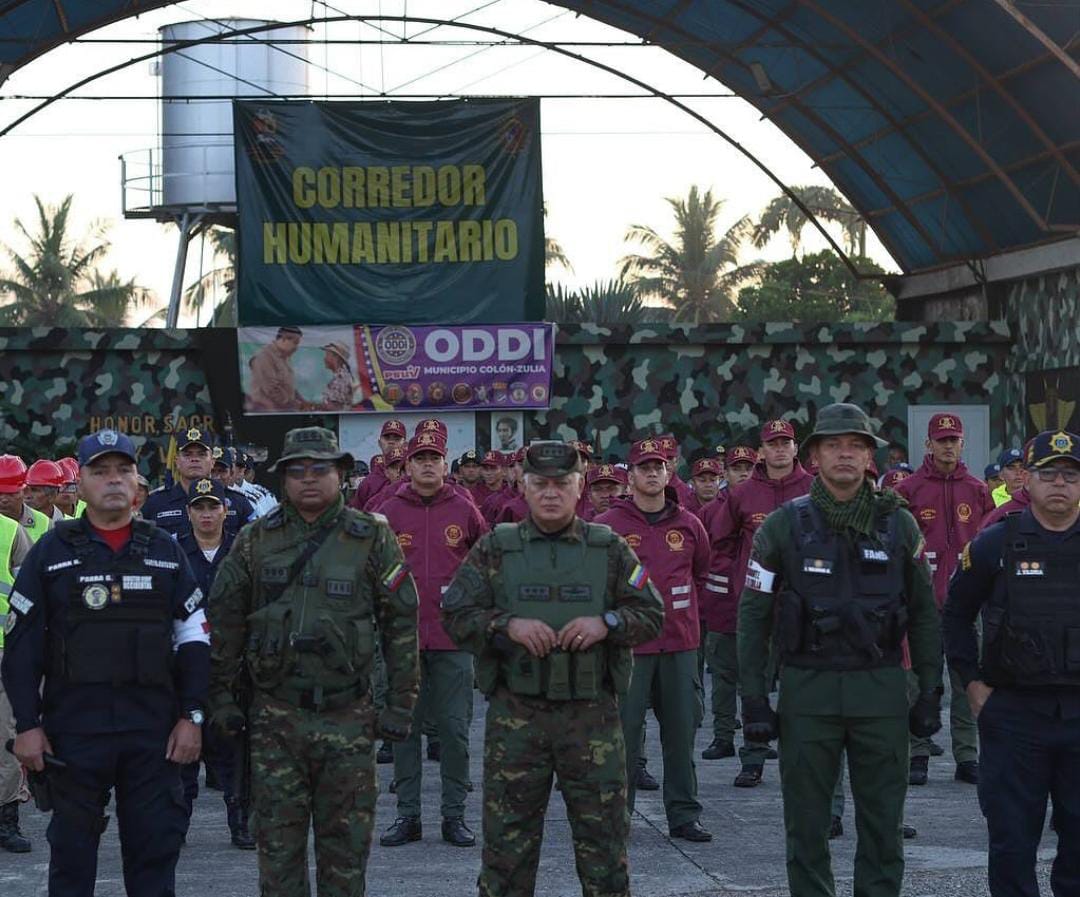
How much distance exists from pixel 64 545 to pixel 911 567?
3324 mm

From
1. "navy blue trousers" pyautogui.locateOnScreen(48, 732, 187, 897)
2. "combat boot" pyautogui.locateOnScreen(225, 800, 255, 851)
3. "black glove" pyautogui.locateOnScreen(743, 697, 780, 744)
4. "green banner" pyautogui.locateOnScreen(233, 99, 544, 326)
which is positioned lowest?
"combat boot" pyautogui.locateOnScreen(225, 800, 255, 851)

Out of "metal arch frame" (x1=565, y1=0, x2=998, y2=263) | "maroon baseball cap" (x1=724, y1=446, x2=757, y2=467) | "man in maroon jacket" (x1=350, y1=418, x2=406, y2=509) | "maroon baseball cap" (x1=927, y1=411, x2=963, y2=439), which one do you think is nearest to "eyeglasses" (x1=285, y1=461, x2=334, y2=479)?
"maroon baseball cap" (x1=927, y1=411, x2=963, y2=439)

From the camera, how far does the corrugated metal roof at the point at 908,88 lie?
77.6 feet

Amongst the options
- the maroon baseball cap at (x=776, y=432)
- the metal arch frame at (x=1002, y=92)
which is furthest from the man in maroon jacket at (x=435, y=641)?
the metal arch frame at (x=1002, y=92)

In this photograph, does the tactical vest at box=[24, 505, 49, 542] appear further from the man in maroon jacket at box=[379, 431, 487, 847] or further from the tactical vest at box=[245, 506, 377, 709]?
the tactical vest at box=[245, 506, 377, 709]

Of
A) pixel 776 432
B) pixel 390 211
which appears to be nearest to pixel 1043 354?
pixel 390 211

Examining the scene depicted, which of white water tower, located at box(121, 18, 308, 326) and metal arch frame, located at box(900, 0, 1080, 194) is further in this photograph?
white water tower, located at box(121, 18, 308, 326)

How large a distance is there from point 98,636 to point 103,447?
729 millimetres

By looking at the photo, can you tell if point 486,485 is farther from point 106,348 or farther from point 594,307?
point 594,307

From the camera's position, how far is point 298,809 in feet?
21.3

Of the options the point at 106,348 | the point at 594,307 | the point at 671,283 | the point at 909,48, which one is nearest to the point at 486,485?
the point at 106,348

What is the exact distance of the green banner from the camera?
25.2 meters

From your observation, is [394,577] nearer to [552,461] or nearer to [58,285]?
[552,461]

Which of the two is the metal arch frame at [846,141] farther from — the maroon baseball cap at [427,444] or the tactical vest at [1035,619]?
the tactical vest at [1035,619]
